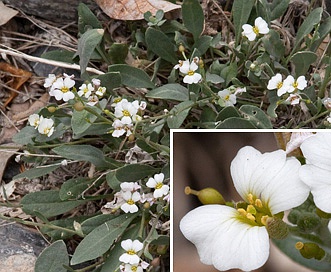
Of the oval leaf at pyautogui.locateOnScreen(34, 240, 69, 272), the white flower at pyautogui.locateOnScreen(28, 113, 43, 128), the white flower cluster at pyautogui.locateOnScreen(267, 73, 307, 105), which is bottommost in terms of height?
the oval leaf at pyautogui.locateOnScreen(34, 240, 69, 272)

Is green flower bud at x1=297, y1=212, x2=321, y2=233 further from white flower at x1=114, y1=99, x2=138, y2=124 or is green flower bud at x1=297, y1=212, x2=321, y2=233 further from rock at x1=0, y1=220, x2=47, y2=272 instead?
rock at x1=0, y1=220, x2=47, y2=272

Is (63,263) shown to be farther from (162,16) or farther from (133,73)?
(162,16)

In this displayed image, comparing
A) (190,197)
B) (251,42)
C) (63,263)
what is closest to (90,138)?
(63,263)

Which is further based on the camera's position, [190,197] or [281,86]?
[281,86]

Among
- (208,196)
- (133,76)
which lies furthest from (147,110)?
(208,196)

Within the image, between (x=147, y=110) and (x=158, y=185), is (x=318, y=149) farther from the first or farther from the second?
A: (x=147, y=110)

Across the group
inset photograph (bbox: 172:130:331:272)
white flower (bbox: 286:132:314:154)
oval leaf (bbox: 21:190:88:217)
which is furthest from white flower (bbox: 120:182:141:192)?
white flower (bbox: 286:132:314:154)
